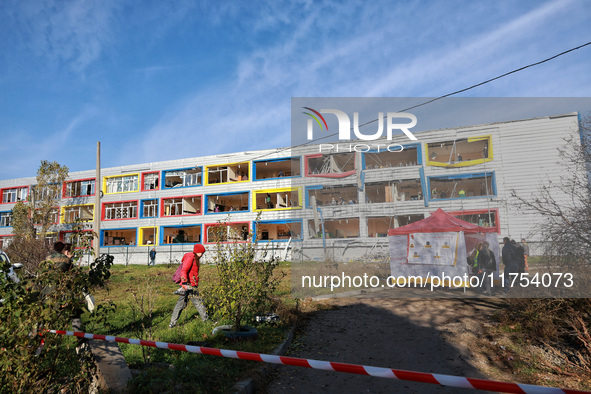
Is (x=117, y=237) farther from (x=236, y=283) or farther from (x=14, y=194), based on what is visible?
(x=236, y=283)

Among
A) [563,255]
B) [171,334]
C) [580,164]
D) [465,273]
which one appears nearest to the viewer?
[171,334]

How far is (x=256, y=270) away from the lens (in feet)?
23.3

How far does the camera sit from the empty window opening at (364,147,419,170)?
475 inches

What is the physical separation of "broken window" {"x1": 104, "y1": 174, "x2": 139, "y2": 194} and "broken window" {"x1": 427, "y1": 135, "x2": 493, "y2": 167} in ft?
115

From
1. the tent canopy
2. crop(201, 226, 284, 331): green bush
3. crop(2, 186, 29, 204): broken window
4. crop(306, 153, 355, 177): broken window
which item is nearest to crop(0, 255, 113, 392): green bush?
crop(201, 226, 284, 331): green bush

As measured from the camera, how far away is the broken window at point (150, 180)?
38125 millimetres

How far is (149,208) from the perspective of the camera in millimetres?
38125

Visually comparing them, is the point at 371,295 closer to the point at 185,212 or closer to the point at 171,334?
the point at 171,334

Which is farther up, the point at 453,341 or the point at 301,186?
the point at 301,186

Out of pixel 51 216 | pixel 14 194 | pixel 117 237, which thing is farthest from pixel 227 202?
pixel 14 194

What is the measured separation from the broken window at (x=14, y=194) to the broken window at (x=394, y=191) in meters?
50.5

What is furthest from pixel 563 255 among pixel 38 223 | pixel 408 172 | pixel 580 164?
pixel 38 223

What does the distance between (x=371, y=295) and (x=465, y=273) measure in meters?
3.07

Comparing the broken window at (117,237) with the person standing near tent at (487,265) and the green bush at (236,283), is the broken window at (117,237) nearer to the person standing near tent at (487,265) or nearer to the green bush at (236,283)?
the green bush at (236,283)
